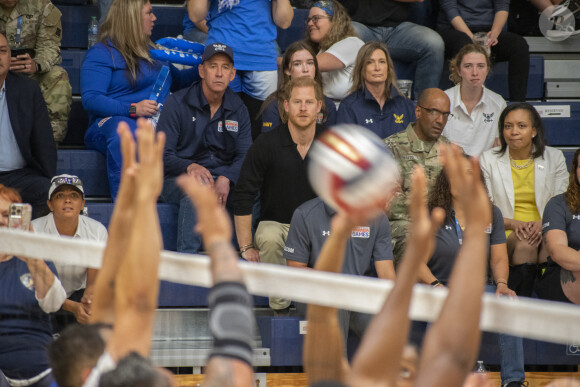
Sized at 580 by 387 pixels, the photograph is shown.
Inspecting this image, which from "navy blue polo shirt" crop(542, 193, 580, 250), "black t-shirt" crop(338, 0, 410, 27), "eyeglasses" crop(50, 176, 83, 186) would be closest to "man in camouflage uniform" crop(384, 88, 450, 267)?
"navy blue polo shirt" crop(542, 193, 580, 250)

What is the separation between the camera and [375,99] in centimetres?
681

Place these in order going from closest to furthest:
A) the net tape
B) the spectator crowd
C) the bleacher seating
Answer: the net tape → the bleacher seating → the spectator crowd

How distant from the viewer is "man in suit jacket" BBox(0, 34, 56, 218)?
6.32 m

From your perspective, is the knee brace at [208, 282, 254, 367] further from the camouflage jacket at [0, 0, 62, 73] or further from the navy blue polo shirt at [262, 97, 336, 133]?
the camouflage jacket at [0, 0, 62, 73]

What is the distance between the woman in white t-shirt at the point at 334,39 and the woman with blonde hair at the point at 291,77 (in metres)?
0.56

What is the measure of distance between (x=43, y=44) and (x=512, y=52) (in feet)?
14.7

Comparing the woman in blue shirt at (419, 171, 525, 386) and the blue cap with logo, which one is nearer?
the woman in blue shirt at (419, 171, 525, 386)

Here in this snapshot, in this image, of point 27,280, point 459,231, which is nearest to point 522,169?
point 459,231

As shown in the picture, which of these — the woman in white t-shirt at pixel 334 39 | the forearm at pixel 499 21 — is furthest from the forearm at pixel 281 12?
the forearm at pixel 499 21

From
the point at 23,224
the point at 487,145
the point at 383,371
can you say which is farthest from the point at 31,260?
the point at 487,145

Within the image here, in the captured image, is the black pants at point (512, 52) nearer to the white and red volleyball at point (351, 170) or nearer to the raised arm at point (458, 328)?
the white and red volleyball at point (351, 170)

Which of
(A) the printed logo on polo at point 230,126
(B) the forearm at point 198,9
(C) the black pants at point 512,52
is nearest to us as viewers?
(A) the printed logo on polo at point 230,126

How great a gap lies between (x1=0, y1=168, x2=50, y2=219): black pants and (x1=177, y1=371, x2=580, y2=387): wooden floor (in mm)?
2397

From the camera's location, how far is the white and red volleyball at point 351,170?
235 cm
